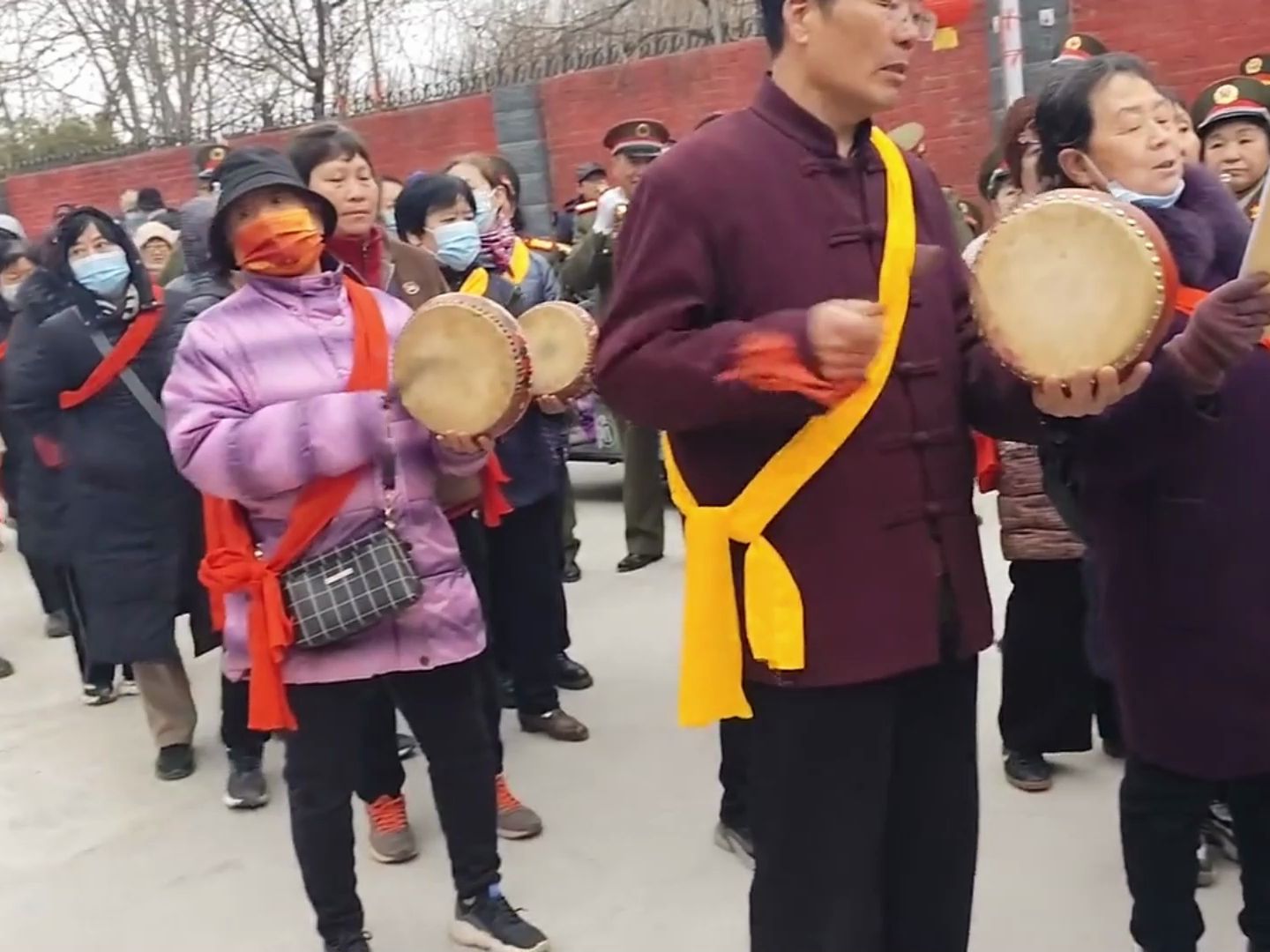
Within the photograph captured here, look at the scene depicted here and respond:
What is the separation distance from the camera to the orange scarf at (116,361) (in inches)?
168

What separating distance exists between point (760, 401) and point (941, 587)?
431mm

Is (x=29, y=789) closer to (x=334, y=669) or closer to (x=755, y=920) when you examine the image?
(x=334, y=669)

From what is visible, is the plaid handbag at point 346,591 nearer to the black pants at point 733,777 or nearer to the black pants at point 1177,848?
the black pants at point 733,777

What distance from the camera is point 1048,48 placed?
31.2 ft

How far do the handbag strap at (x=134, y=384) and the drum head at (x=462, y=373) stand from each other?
6.10ft

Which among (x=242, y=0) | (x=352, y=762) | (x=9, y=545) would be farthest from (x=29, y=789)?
(x=242, y=0)

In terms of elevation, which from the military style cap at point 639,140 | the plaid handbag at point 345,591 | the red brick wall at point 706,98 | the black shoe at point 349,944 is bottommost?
the black shoe at point 349,944

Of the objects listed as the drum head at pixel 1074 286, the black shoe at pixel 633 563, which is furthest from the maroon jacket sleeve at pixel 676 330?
the black shoe at pixel 633 563

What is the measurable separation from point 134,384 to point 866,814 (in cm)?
304

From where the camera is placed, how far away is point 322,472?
2709 millimetres

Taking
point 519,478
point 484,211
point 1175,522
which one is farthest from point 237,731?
point 1175,522

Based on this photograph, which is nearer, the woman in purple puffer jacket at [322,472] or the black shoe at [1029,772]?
the woman in purple puffer jacket at [322,472]

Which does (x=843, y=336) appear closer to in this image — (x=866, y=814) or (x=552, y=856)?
(x=866, y=814)

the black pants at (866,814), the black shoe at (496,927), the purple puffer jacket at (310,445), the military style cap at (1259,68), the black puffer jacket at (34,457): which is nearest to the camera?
the black pants at (866,814)
